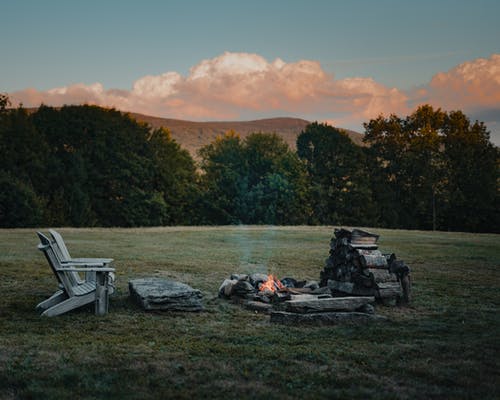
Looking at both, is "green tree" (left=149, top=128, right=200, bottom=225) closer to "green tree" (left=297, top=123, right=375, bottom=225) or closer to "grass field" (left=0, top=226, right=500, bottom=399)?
"green tree" (left=297, top=123, right=375, bottom=225)

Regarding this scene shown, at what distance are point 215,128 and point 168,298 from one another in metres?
78.2

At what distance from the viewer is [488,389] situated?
4969 millimetres

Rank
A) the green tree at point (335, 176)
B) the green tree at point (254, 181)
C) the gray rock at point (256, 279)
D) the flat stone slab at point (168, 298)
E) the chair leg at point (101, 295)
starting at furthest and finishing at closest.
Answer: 1. the green tree at point (335, 176)
2. the green tree at point (254, 181)
3. the gray rock at point (256, 279)
4. the flat stone slab at point (168, 298)
5. the chair leg at point (101, 295)

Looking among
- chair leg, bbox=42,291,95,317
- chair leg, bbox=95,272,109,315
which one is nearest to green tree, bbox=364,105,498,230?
chair leg, bbox=95,272,109,315

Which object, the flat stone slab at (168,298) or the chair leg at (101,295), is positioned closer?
the chair leg at (101,295)

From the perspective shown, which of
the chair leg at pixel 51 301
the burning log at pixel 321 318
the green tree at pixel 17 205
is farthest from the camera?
the green tree at pixel 17 205

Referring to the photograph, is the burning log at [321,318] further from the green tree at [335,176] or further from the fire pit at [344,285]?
the green tree at [335,176]

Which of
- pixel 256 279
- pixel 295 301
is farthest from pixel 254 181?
pixel 295 301

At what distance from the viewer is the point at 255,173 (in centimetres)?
5309

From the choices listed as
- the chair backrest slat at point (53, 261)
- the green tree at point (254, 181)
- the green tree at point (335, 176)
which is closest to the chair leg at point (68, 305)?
the chair backrest slat at point (53, 261)

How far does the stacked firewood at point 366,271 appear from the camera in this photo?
9.32 metres

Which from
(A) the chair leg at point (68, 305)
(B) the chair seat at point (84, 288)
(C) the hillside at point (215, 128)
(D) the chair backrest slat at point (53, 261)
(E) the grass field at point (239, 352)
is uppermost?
(C) the hillside at point (215, 128)

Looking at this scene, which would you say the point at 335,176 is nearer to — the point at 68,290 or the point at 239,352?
the point at 68,290

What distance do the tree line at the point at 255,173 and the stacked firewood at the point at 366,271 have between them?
3340cm
